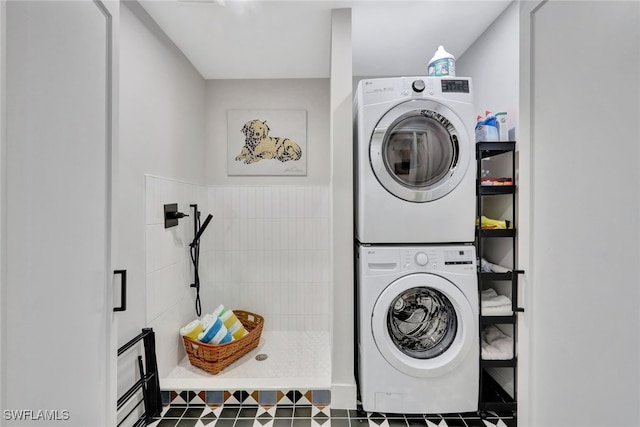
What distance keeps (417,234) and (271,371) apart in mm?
1331

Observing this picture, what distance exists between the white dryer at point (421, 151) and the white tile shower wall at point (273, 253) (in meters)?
1.12

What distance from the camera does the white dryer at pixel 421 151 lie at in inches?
67.7

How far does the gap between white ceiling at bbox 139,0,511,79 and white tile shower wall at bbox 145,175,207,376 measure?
98 cm

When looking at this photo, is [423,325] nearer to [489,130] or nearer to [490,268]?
[490,268]

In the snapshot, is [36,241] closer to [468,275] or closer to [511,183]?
[468,275]

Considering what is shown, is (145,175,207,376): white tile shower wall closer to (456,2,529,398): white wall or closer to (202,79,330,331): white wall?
(202,79,330,331): white wall

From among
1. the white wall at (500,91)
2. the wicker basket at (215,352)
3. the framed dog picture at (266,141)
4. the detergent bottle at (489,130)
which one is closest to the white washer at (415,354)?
the white wall at (500,91)

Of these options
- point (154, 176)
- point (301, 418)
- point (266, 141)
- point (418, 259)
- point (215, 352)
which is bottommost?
point (301, 418)

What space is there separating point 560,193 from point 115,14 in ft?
4.88

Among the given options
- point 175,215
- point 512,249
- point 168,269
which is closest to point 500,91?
point 512,249

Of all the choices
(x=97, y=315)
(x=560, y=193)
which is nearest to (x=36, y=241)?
(x=97, y=315)

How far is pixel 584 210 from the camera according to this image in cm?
73

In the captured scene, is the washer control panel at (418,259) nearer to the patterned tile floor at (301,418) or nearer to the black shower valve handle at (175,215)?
the patterned tile floor at (301,418)

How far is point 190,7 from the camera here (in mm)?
1755
